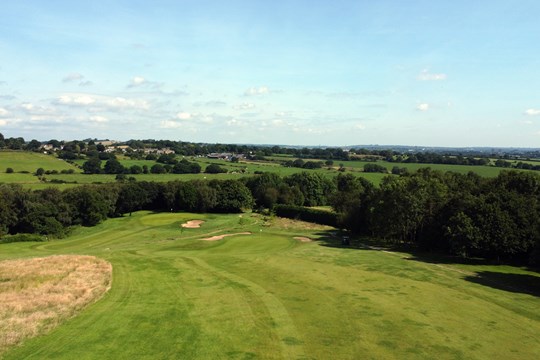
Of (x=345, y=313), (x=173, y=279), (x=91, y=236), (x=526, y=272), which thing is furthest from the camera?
(x=91, y=236)

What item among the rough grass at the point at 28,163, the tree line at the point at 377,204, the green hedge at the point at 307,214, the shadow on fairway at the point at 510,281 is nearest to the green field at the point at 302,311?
the shadow on fairway at the point at 510,281

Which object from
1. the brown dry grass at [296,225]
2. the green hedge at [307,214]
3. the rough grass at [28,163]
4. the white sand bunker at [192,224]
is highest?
the rough grass at [28,163]

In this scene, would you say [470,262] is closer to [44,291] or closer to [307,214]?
[44,291]

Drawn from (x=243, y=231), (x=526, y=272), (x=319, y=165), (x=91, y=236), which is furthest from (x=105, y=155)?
(x=526, y=272)

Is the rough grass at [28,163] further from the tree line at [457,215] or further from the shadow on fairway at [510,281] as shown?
the shadow on fairway at [510,281]

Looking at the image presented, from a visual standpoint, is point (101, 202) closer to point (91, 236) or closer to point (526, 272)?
point (91, 236)

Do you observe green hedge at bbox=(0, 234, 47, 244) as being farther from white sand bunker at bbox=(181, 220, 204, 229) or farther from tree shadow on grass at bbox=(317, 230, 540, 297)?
tree shadow on grass at bbox=(317, 230, 540, 297)

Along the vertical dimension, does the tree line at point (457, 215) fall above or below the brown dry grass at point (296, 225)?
above
